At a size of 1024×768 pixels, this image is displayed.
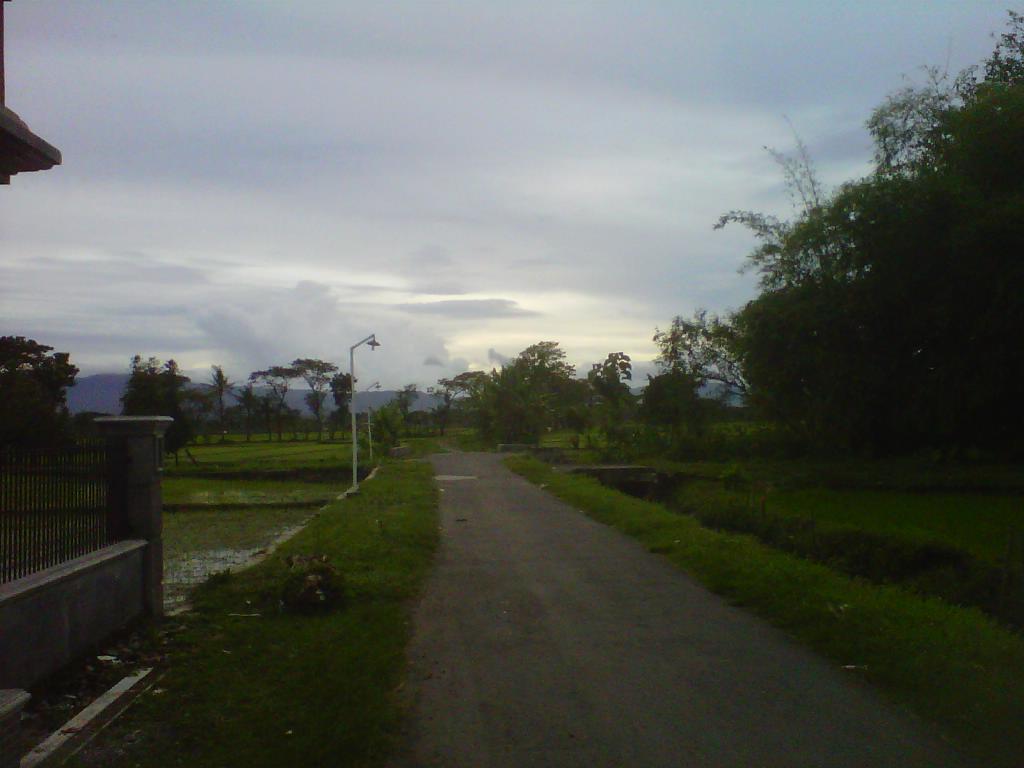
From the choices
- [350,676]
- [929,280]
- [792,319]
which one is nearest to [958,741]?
[350,676]

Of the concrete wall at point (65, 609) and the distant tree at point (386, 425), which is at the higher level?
the distant tree at point (386, 425)

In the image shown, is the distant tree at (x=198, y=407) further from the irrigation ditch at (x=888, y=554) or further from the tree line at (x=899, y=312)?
the irrigation ditch at (x=888, y=554)

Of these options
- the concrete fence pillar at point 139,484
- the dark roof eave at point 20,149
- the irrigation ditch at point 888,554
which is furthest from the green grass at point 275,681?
the irrigation ditch at point 888,554

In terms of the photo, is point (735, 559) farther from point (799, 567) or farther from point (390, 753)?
point (390, 753)

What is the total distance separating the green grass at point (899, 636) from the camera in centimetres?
631

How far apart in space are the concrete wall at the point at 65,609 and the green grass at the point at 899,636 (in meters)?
6.30

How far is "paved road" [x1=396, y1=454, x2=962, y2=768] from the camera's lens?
5.83 meters

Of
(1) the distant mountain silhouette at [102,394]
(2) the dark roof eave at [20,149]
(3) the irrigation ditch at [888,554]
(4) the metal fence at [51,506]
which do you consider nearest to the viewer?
(2) the dark roof eave at [20,149]

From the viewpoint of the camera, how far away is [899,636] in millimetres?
8109

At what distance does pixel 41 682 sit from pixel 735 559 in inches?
331

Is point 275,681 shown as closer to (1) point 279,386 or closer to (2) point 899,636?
(2) point 899,636

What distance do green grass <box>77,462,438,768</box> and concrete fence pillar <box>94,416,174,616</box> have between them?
0.61m

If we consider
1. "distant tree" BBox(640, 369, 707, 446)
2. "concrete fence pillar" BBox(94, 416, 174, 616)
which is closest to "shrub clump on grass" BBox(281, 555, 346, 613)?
"concrete fence pillar" BBox(94, 416, 174, 616)

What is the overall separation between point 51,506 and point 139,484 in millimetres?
1576
